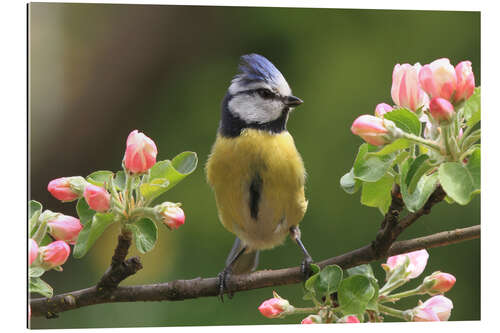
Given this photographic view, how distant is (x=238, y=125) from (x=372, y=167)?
685mm

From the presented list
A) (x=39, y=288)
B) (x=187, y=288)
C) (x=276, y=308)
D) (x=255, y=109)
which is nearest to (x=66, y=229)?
(x=39, y=288)

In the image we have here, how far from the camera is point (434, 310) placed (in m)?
1.58

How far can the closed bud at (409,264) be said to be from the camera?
5.18 ft

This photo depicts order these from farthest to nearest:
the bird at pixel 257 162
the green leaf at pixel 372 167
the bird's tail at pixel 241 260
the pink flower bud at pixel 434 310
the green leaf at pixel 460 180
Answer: the bird's tail at pixel 241 260
the bird at pixel 257 162
the pink flower bud at pixel 434 310
the green leaf at pixel 372 167
the green leaf at pixel 460 180

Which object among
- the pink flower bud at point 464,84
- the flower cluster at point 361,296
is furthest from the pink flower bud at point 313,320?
the pink flower bud at point 464,84

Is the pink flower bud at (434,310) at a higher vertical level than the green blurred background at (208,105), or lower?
lower

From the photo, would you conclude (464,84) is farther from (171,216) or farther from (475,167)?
(171,216)

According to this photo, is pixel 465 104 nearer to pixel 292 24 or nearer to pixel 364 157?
pixel 364 157

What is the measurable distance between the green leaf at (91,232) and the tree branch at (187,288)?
0.36 ft

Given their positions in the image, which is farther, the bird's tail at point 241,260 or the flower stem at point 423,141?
the bird's tail at point 241,260

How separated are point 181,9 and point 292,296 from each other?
35.6 inches

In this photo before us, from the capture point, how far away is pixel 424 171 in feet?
4.31

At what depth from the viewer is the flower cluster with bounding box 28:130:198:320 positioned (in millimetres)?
1370

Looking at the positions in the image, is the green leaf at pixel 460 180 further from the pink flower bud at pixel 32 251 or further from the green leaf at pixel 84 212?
the pink flower bud at pixel 32 251
